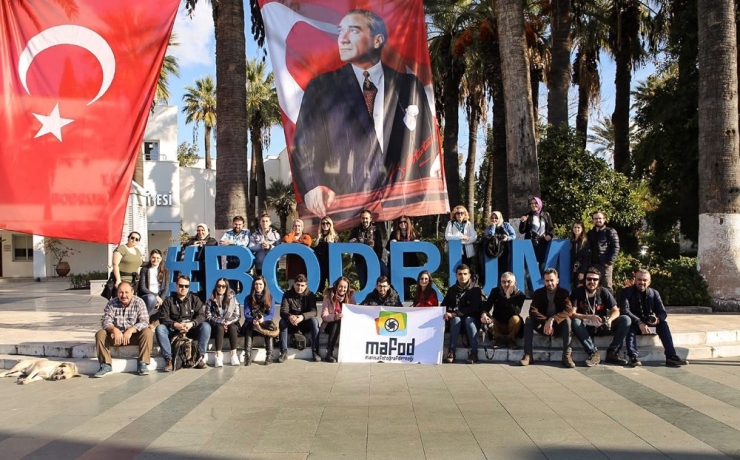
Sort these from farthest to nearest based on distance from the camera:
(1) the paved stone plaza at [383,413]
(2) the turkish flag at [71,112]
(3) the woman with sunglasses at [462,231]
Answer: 1. (3) the woman with sunglasses at [462,231]
2. (2) the turkish flag at [71,112]
3. (1) the paved stone plaza at [383,413]

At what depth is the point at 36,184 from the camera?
9.52 meters

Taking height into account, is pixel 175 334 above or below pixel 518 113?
below

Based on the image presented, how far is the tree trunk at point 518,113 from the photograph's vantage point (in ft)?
44.1

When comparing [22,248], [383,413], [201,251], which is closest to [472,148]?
[201,251]

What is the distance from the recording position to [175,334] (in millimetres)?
9578

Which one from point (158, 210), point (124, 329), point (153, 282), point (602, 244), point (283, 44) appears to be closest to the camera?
point (124, 329)

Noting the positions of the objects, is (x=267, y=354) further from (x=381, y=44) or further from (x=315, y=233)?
(x=381, y=44)

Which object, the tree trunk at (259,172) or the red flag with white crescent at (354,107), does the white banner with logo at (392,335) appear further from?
the tree trunk at (259,172)

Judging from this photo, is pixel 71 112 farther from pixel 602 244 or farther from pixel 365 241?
pixel 602 244

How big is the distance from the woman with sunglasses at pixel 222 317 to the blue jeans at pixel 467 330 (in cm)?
331

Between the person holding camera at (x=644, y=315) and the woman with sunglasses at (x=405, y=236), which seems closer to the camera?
the person holding camera at (x=644, y=315)

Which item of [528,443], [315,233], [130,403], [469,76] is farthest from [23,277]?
[528,443]

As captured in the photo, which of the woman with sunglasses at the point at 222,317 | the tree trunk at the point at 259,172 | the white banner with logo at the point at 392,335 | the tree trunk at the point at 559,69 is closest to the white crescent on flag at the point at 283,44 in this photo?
the woman with sunglasses at the point at 222,317

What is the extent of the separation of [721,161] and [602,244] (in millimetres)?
5037
